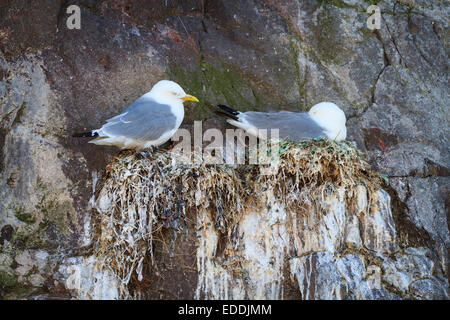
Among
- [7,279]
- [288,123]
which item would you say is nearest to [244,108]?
[288,123]

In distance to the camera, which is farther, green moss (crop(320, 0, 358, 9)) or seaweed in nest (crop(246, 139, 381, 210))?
green moss (crop(320, 0, 358, 9))

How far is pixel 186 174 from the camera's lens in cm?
375

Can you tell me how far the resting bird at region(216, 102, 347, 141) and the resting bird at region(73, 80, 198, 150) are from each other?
0.48 m

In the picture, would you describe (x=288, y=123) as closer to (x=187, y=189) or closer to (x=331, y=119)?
(x=331, y=119)

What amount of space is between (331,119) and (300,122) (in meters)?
0.22

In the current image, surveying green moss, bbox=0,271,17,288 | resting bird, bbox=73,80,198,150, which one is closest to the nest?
resting bird, bbox=73,80,198,150

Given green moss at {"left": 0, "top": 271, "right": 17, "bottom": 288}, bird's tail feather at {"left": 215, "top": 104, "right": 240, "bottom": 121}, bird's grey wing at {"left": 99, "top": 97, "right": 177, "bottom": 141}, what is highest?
bird's tail feather at {"left": 215, "top": 104, "right": 240, "bottom": 121}

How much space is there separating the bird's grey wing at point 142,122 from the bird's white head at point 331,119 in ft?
3.38

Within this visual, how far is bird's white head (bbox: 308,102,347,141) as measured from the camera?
4133mm

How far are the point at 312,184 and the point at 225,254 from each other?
725mm

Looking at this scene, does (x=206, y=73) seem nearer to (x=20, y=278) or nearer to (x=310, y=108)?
(x=310, y=108)

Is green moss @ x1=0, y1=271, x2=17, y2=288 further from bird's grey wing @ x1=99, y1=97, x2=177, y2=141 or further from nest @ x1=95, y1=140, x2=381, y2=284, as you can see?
bird's grey wing @ x1=99, y1=97, x2=177, y2=141

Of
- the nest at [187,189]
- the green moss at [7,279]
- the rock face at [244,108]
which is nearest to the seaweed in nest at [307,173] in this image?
the nest at [187,189]

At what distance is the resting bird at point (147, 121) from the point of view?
12.3 ft
